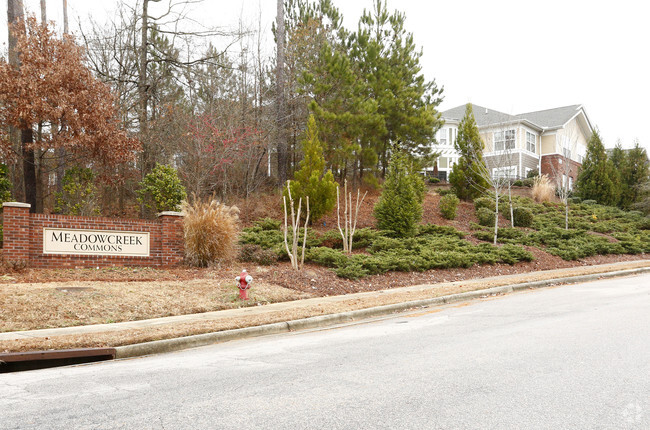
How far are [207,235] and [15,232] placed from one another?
4497 mm

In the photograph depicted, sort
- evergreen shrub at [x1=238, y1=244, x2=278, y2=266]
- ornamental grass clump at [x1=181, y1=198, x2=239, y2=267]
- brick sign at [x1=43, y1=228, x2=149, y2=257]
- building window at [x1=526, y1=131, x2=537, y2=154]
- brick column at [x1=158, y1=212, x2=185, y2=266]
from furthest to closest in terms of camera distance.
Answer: building window at [x1=526, y1=131, x2=537, y2=154]
evergreen shrub at [x1=238, y1=244, x2=278, y2=266]
brick column at [x1=158, y1=212, x2=185, y2=266]
ornamental grass clump at [x1=181, y1=198, x2=239, y2=267]
brick sign at [x1=43, y1=228, x2=149, y2=257]

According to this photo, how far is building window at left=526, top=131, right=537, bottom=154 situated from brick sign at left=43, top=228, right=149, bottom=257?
37.3 meters

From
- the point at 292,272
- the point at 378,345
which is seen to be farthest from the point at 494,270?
the point at 378,345

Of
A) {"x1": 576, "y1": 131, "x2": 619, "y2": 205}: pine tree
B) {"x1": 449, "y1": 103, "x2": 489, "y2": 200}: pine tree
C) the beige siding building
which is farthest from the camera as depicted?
the beige siding building

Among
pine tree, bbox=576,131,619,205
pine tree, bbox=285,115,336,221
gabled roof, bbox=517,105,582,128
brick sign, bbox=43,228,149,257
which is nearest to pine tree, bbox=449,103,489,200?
pine tree, bbox=285,115,336,221

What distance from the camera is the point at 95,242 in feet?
45.9

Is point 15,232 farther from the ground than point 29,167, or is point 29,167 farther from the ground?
point 29,167

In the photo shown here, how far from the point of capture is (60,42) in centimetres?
1662

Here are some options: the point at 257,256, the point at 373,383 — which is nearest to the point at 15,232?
the point at 257,256

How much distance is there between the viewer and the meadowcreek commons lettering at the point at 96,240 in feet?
44.8

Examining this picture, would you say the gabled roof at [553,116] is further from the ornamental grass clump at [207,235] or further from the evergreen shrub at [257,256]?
the ornamental grass clump at [207,235]

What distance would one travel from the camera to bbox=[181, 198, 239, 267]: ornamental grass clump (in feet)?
47.8

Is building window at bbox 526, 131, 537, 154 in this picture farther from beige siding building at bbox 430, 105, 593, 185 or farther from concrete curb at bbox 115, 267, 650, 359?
concrete curb at bbox 115, 267, 650, 359

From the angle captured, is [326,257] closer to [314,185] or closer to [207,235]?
[207,235]
